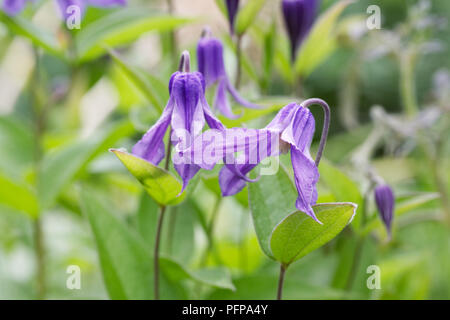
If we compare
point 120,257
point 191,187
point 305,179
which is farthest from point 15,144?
point 305,179

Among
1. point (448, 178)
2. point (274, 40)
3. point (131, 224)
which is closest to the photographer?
point (274, 40)

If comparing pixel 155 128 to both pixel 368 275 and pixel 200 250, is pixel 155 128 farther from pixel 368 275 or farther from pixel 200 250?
pixel 200 250

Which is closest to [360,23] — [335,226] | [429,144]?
[429,144]

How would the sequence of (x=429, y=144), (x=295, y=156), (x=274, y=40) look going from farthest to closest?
(x=429, y=144)
(x=274, y=40)
(x=295, y=156)

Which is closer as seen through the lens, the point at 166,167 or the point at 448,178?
the point at 166,167
